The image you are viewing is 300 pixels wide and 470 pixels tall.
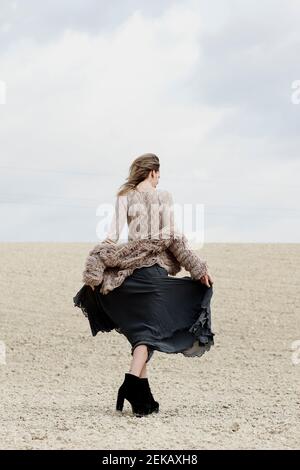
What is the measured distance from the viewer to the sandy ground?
6.19 metres

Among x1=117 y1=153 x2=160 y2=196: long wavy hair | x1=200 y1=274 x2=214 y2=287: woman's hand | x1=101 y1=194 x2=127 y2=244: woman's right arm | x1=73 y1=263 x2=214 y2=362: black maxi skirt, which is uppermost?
x1=117 y1=153 x2=160 y2=196: long wavy hair

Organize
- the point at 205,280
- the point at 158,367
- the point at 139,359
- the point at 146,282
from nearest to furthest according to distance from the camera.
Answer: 1. the point at 139,359
2. the point at 146,282
3. the point at 205,280
4. the point at 158,367

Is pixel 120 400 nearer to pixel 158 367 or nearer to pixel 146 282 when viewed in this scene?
pixel 146 282

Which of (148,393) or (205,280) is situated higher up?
(205,280)

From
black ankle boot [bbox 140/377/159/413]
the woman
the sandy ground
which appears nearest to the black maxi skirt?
the woman

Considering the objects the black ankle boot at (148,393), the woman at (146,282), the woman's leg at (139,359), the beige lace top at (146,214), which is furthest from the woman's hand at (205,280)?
the black ankle boot at (148,393)

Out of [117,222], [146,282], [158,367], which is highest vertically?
[117,222]

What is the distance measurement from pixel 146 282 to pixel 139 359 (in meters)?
0.61

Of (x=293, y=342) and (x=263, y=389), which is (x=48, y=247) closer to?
(x=293, y=342)

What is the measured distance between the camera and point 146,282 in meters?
6.81

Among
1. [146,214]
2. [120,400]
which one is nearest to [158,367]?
[120,400]

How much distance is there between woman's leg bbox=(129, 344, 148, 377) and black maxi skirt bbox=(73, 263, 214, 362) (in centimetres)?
4

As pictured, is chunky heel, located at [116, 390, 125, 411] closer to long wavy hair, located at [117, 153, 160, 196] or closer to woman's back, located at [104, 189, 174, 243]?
woman's back, located at [104, 189, 174, 243]

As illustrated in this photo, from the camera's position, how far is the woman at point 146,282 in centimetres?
677
